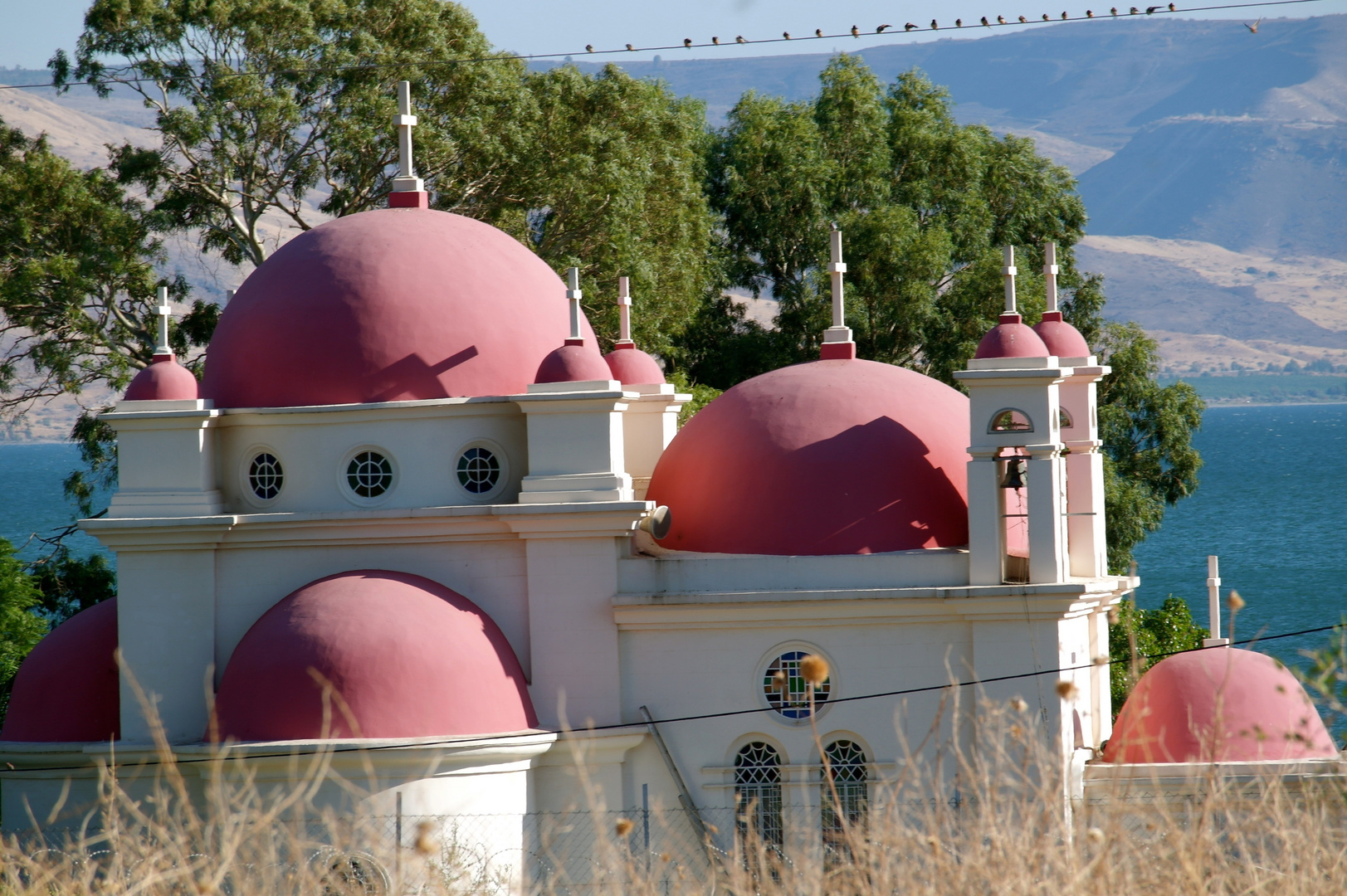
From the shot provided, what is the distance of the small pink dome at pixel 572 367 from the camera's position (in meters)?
15.0

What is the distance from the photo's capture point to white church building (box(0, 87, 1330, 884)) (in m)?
14.4

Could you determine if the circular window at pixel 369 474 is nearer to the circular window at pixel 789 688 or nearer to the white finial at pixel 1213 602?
the circular window at pixel 789 688

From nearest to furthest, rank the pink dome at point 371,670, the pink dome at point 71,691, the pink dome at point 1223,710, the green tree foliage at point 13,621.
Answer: the pink dome at point 371,670 < the pink dome at point 1223,710 < the pink dome at point 71,691 < the green tree foliage at point 13,621

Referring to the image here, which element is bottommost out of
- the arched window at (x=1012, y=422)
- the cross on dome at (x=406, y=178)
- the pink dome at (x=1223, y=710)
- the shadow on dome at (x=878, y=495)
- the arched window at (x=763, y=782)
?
the arched window at (x=763, y=782)

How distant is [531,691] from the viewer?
1519 cm

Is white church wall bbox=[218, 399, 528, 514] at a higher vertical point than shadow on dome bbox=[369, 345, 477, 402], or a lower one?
lower

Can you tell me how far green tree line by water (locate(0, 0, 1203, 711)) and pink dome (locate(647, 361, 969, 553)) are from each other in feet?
43.1

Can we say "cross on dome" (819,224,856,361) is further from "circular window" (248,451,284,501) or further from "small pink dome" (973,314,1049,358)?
"circular window" (248,451,284,501)

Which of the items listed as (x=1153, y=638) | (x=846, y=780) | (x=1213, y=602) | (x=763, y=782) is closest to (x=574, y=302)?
(x=763, y=782)

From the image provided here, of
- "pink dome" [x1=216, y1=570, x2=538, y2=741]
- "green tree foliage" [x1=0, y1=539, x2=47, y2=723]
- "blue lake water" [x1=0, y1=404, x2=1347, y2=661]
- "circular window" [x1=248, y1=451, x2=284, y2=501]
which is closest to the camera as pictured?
"pink dome" [x1=216, y1=570, x2=538, y2=741]

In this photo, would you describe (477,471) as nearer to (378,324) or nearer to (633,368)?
(378,324)

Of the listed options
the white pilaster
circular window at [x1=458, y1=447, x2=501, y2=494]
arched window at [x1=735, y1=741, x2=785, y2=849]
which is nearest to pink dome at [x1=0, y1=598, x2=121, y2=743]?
circular window at [x1=458, y1=447, x2=501, y2=494]

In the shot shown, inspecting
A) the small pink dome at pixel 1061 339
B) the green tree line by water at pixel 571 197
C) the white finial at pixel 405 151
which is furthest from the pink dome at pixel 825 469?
the green tree line by water at pixel 571 197

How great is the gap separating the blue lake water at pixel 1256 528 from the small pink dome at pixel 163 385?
1283 cm
